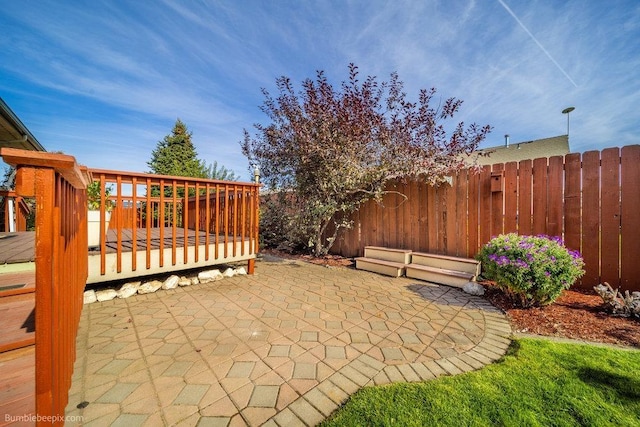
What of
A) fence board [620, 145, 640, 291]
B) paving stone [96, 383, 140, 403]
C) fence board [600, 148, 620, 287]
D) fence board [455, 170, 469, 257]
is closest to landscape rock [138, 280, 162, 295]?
paving stone [96, 383, 140, 403]

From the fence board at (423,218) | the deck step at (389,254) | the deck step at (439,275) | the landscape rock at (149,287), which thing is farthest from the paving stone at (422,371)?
the landscape rock at (149,287)

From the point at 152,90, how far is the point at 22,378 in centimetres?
860

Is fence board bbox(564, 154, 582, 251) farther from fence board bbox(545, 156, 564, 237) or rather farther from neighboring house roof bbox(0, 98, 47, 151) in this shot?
neighboring house roof bbox(0, 98, 47, 151)

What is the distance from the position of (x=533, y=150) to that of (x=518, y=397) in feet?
50.1

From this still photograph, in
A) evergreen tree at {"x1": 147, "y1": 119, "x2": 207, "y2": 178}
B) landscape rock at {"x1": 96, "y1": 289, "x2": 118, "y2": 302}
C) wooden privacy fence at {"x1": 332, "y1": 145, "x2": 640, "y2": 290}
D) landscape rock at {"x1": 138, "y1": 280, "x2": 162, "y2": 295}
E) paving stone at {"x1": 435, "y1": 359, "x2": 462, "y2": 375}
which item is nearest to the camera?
paving stone at {"x1": 435, "y1": 359, "x2": 462, "y2": 375}

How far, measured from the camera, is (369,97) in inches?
197

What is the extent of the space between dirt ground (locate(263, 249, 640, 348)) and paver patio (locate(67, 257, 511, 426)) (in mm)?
219

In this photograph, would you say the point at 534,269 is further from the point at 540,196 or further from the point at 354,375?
the point at 354,375

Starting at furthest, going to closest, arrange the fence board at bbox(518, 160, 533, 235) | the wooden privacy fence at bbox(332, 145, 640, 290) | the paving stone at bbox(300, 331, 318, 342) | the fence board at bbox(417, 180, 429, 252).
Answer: the fence board at bbox(417, 180, 429, 252)
the fence board at bbox(518, 160, 533, 235)
the wooden privacy fence at bbox(332, 145, 640, 290)
the paving stone at bbox(300, 331, 318, 342)

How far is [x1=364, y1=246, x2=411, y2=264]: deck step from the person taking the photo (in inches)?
192

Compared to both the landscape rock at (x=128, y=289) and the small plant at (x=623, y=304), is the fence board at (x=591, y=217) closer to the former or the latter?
the small plant at (x=623, y=304)

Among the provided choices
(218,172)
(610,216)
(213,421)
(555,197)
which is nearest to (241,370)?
(213,421)

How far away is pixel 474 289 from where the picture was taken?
356 centimetres

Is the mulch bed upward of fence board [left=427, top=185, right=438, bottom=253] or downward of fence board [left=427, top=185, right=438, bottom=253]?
downward
